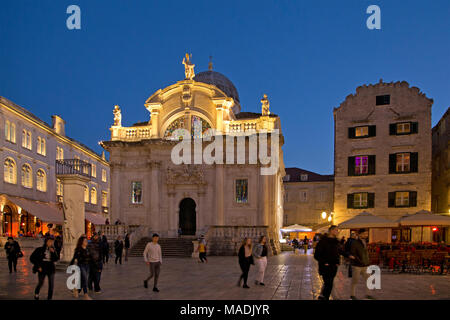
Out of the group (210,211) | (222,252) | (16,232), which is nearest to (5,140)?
(16,232)

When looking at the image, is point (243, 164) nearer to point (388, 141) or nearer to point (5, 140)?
point (388, 141)

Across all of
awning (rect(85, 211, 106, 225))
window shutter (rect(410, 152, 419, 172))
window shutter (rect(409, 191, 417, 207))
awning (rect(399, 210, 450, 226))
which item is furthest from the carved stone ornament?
awning (rect(85, 211, 106, 225))

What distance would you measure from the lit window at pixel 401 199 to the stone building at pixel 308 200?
2839 cm

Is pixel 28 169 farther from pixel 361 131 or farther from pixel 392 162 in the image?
pixel 392 162

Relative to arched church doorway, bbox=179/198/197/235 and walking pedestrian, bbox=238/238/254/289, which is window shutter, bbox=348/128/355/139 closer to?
arched church doorway, bbox=179/198/197/235

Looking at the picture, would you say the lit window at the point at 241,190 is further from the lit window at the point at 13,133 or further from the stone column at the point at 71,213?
the lit window at the point at 13,133

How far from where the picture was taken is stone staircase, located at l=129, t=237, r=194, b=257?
30.8 m

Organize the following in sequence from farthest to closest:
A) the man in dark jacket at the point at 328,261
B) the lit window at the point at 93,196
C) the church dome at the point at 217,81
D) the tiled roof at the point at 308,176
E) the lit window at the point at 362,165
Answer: the tiled roof at the point at 308,176 → the lit window at the point at 93,196 → the church dome at the point at 217,81 → the lit window at the point at 362,165 → the man in dark jacket at the point at 328,261

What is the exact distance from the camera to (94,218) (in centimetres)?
5444

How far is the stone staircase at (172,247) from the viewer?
30766 mm

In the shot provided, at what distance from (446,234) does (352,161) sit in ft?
27.9

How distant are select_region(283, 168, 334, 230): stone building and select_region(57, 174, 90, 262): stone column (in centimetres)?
4587

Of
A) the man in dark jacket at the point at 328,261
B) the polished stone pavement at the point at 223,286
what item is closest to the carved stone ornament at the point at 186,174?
the polished stone pavement at the point at 223,286

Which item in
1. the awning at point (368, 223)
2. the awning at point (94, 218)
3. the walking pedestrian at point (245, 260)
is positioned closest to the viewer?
the walking pedestrian at point (245, 260)
